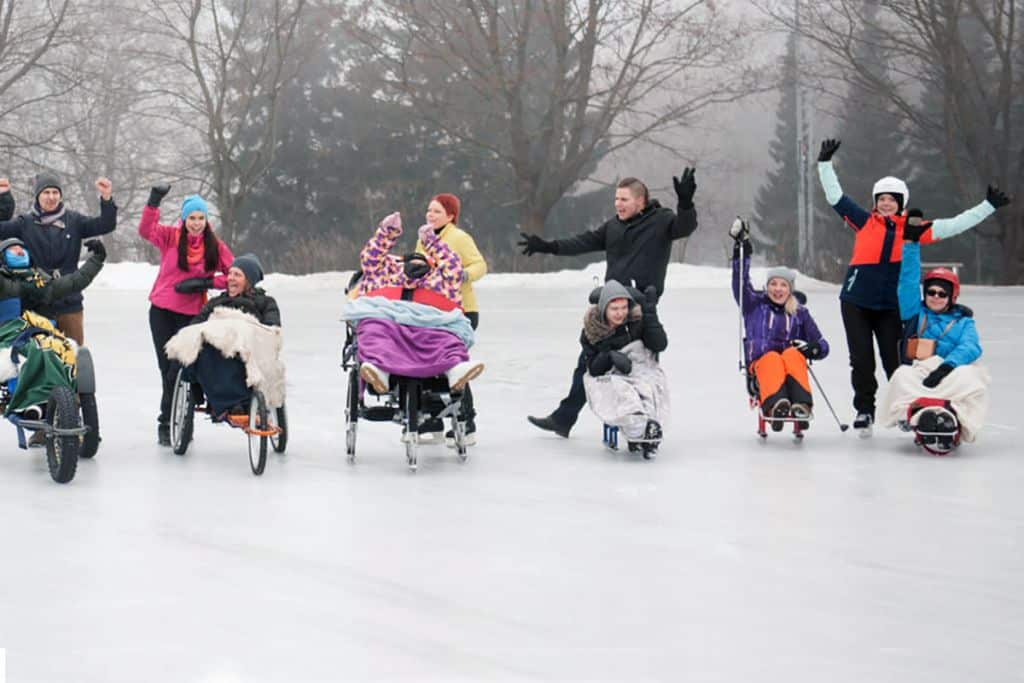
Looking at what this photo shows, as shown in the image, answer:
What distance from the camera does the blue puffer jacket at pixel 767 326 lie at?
949 centimetres

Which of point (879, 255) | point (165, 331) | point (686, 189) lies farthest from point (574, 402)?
point (165, 331)

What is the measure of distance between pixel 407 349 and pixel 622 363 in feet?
4.48

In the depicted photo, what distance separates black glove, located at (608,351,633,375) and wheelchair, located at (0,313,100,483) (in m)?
3.03

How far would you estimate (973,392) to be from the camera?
29.1 feet

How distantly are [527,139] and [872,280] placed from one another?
931 inches

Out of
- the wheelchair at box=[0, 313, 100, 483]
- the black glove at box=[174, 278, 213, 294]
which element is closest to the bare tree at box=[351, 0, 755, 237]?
the black glove at box=[174, 278, 213, 294]

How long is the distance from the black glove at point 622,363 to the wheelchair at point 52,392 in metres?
3.03

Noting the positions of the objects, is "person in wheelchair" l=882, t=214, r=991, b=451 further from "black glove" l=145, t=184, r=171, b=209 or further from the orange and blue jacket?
"black glove" l=145, t=184, r=171, b=209

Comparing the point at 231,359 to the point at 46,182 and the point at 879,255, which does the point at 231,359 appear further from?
the point at 879,255

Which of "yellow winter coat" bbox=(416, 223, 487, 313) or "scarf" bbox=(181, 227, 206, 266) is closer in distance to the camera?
"yellow winter coat" bbox=(416, 223, 487, 313)

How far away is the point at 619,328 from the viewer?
9195 mm

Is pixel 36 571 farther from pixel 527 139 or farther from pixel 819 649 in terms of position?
pixel 527 139

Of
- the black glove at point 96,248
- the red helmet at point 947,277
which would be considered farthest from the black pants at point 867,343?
the black glove at point 96,248

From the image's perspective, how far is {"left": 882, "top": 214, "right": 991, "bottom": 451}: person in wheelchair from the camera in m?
8.87
